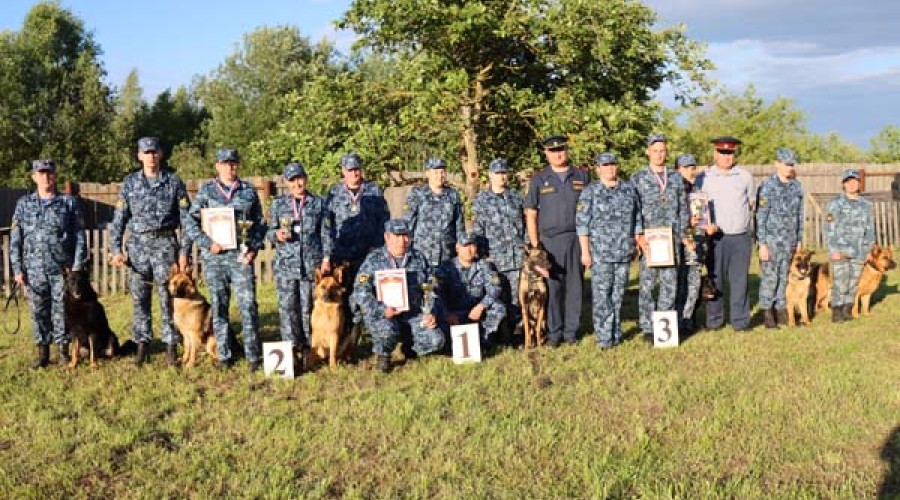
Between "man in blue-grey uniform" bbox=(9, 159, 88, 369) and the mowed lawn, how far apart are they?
507mm

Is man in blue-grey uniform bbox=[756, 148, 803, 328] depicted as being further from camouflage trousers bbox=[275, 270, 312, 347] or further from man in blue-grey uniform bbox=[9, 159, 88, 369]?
man in blue-grey uniform bbox=[9, 159, 88, 369]

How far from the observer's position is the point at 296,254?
271 inches

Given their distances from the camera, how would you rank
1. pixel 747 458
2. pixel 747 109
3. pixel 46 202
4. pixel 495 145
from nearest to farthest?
pixel 747 458 → pixel 46 202 → pixel 495 145 → pixel 747 109

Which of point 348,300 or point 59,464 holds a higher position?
point 348,300

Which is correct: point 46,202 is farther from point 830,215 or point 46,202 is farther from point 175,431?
point 830,215

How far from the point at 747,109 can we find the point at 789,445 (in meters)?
30.3

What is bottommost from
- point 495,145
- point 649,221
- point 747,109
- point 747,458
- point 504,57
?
point 747,458

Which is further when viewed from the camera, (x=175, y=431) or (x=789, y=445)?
(x=175, y=431)

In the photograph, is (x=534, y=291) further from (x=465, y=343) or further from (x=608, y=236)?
(x=465, y=343)

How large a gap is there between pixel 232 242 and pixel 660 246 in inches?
157

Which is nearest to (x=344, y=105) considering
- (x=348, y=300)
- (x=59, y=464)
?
(x=348, y=300)

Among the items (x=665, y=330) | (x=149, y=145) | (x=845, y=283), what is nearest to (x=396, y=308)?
(x=149, y=145)

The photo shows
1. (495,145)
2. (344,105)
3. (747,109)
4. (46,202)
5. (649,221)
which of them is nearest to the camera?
(46,202)

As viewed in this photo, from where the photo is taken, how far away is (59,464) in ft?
15.3
